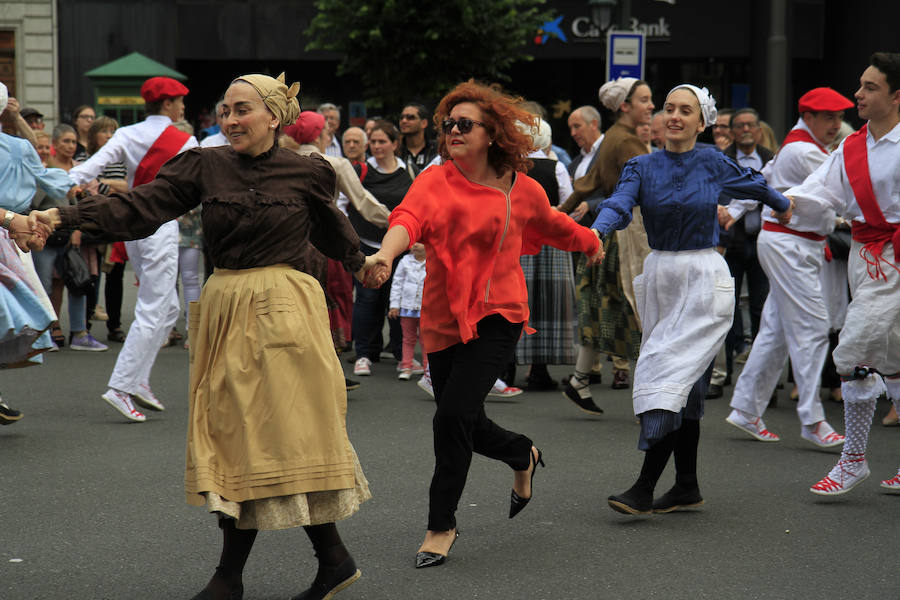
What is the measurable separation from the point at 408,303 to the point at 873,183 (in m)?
4.52

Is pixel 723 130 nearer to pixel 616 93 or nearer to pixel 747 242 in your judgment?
pixel 747 242

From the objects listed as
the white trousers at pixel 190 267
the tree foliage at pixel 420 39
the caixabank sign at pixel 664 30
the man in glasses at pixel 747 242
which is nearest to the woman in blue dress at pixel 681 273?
the man in glasses at pixel 747 242

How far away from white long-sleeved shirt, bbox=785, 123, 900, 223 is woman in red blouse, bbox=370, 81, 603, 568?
2.05 metres

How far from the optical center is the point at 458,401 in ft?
16.6

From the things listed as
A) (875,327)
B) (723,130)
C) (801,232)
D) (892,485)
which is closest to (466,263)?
(875,327)

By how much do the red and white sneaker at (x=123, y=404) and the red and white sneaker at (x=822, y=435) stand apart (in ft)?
14.2

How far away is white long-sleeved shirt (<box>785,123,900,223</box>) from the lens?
20.4 feet

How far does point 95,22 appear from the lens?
26.1 meters

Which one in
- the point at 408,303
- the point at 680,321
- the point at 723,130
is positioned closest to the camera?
the point at 680,321

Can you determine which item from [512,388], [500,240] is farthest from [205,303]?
[512,388]

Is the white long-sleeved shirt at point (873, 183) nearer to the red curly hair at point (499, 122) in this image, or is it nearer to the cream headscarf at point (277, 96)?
the red curly hair at point (499, 122)

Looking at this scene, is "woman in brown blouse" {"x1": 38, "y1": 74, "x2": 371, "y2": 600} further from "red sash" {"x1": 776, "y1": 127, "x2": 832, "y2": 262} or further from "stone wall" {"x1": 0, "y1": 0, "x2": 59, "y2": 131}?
"stone wall" {"x1": 0, "y1": 0, "x2": 59, "y2": 131}

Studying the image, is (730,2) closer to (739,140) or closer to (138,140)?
(739,140)

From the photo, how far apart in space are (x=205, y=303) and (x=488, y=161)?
1482 millimetres
